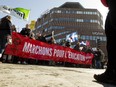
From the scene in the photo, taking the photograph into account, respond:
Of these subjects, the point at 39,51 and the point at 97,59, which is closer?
the point at 39,51

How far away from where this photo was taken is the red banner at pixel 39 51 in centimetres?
1114

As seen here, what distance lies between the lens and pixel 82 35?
3142 inches

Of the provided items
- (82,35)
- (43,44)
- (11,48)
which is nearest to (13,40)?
(11,48)

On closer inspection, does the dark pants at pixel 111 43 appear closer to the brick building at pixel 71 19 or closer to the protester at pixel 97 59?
the protester at pixel 97 59

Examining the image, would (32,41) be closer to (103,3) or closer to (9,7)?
(9,7)

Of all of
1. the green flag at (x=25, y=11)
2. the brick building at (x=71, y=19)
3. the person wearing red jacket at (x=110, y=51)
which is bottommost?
the person wearing red jacket at (x=110, y=51)

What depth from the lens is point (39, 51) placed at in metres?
12.4

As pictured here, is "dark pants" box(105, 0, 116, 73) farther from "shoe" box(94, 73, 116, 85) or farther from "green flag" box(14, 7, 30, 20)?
"green flag" box(14, 7, 30, 20)

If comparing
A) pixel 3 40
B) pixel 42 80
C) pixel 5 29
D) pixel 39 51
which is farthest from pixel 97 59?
pixel 42 80

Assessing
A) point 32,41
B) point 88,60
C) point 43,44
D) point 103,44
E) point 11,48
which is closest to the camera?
point 11,48

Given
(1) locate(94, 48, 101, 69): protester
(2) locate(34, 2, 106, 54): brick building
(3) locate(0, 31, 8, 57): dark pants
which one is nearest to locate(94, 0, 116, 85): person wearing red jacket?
(3) locate(0, 31, 8, 57): dark pants

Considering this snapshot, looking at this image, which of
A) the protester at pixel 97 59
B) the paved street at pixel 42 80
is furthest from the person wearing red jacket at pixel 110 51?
the protester at pixel 97 59

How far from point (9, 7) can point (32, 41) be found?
21.2 feet

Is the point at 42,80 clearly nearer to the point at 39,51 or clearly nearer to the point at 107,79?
the point at 107,79
